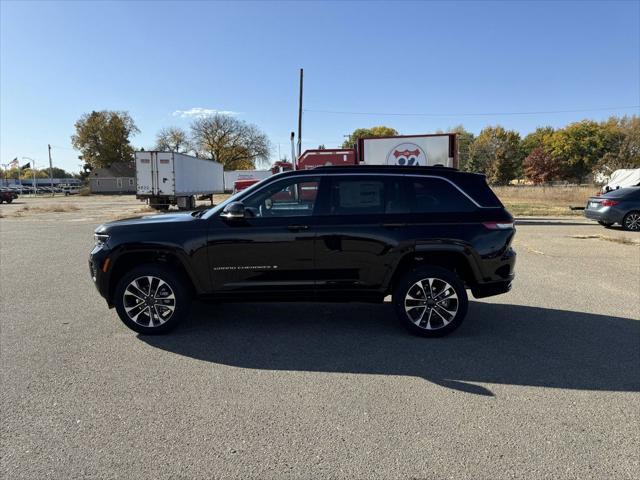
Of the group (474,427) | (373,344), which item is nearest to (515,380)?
(474,427)

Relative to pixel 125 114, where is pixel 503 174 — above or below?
below

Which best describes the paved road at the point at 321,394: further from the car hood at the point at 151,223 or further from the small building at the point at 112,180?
the small building at the point at 112,180

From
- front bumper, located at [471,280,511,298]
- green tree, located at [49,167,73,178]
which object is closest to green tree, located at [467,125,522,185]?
front bumper, located at [471,280,511,298]

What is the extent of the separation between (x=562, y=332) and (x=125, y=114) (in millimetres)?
97744

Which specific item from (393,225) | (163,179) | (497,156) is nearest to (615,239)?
(393,225)

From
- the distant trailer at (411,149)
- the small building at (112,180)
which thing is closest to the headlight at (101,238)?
the distant trailer at (411,149)

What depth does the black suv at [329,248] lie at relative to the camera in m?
4.97

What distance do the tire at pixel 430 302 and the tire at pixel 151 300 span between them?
246cm

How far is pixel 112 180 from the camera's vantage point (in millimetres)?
88250

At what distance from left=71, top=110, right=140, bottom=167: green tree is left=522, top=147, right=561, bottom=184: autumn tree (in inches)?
3084

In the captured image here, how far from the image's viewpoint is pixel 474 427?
3.20 meters

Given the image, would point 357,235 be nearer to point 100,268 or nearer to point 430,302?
point 430,302

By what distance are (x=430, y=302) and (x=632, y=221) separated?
47.0 feet

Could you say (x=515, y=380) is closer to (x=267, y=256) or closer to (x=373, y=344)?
(x=373, y=344)
